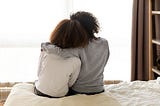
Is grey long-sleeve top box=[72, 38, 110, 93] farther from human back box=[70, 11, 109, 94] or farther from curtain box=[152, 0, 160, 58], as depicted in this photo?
curtain box=[152, 0, 160, 58]

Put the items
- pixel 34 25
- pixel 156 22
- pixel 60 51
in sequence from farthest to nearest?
pixel 34 25
pixel 156 22
pixel 60 51

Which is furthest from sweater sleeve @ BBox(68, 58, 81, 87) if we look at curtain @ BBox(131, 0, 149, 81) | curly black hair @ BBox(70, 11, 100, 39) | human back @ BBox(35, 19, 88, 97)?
curtain @ BBox(131, 0, 149, 81)

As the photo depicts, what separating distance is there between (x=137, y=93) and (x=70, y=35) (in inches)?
25.7

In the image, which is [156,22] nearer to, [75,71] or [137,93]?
[137,93]

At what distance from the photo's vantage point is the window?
10.3ft

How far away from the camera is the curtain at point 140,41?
302 cm

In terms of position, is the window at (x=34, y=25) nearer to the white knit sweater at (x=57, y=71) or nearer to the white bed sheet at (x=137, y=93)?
the white bed sheet at (x=137, y=93)

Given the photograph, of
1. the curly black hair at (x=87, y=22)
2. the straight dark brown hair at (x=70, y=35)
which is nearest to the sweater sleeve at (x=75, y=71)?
the straight dark brown hair at (x=70, y=35)

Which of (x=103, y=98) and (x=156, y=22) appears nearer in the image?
(x=103, y=98)

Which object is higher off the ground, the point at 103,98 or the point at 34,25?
the point at 34,25

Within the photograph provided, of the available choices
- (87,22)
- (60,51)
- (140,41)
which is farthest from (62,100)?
(140,41)

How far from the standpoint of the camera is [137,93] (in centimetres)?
196

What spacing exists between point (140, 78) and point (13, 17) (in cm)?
165

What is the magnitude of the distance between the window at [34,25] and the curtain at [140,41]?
0.21m
